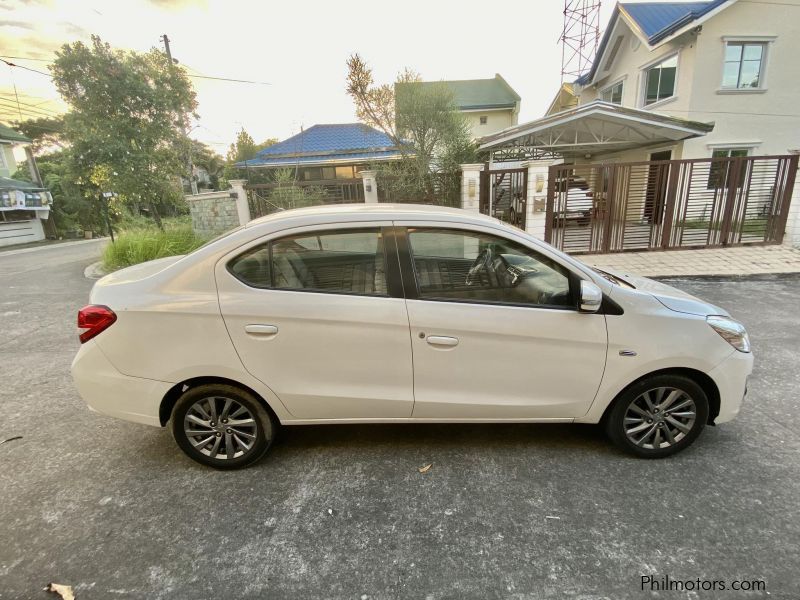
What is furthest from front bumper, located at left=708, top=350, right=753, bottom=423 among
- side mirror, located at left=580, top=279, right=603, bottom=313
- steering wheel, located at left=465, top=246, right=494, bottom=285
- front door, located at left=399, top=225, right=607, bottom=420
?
steering wheel, located at left=465, top=246, right=494, bottom=285

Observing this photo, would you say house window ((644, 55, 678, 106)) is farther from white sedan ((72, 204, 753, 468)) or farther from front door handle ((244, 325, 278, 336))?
front door handle ((244, 325, 278, 336))

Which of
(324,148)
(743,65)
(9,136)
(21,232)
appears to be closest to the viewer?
(743,65)

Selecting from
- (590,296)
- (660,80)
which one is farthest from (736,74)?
(590,296)

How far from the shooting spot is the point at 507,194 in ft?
36.1

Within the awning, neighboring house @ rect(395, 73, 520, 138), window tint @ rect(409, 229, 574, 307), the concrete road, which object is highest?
neighboring house @ rect(395, 73, 520, 138)

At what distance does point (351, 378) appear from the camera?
250cm

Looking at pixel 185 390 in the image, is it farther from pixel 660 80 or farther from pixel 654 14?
pixel 654 14

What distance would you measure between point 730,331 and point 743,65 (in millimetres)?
16128

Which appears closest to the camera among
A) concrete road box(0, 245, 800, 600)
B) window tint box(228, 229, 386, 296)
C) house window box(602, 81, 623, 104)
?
concrete road box(0, 245, 800, 600)

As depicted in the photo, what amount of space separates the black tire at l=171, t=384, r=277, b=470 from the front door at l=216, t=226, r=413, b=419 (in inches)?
7.8

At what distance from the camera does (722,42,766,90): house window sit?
1300 centimetres

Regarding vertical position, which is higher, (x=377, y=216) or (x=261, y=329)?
(x=377, y=216)

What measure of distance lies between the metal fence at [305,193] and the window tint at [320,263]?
26.5 ft

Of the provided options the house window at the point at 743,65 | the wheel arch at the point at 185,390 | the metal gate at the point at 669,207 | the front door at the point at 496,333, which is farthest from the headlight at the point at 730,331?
the house window at the point at 743,65
